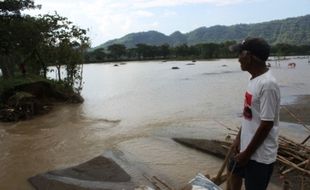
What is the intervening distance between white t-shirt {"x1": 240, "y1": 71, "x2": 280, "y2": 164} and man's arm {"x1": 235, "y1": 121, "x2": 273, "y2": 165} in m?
0.04

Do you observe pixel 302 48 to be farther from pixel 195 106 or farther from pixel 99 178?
pixel 99 178

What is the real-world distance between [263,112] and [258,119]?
0.14m

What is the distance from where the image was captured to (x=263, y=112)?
3342 millimetres

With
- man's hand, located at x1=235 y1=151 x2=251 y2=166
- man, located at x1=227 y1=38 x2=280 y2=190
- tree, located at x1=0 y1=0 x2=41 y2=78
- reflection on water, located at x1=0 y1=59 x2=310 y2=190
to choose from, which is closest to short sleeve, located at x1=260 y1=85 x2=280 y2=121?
man, located at x1=227 y1=38 x2=280 y2=190

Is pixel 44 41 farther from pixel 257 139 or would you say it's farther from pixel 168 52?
pixel 168 52

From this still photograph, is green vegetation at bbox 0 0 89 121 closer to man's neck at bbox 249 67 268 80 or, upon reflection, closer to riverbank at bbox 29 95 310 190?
riverbank at bbox 29 95 310 190

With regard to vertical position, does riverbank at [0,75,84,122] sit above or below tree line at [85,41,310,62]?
below

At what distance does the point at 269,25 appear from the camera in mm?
193500

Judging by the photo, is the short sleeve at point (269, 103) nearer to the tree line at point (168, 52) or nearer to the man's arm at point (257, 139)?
the man's arm at point (257, 139)

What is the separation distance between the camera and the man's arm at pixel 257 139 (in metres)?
3.36

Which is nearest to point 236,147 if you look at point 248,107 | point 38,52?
point 248,107

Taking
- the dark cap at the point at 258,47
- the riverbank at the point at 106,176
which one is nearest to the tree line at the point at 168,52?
the riverbank at the point at 106,176

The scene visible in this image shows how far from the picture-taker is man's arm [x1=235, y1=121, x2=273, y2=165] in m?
3.36

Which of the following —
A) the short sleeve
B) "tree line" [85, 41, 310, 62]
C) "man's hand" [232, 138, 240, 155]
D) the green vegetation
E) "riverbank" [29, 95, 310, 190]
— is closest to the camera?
the short sleeve
